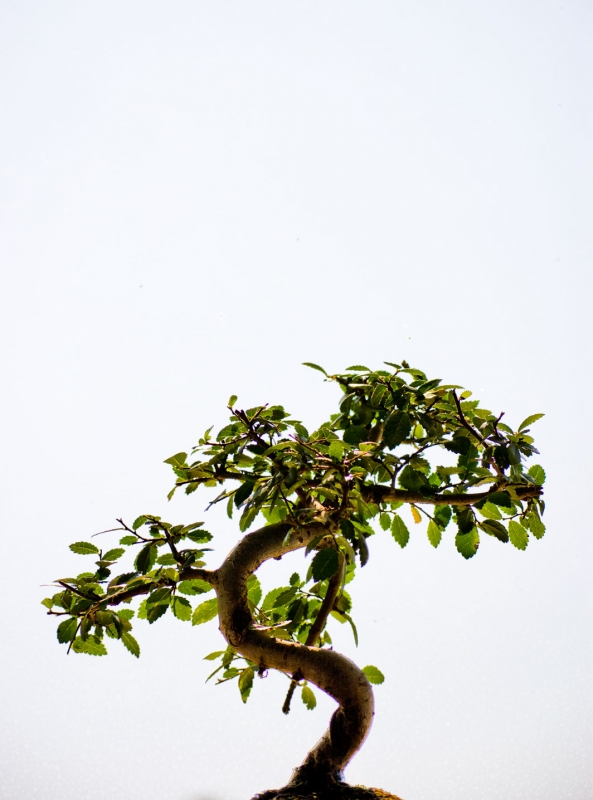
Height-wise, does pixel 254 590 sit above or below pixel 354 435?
below

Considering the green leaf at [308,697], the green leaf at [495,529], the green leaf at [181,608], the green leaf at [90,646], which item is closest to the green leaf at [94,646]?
the green leaf at [90,646]

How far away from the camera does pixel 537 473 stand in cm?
106

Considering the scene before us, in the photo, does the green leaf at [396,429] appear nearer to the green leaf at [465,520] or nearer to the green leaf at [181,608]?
the green leaf at [465,520]

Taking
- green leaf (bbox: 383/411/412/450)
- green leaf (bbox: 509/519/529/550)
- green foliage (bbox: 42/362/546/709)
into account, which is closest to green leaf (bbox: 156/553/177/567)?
green foliage (bbox: 42/362/546/709)

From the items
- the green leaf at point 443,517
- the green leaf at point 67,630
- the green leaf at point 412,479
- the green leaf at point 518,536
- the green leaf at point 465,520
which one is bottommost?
the green leaf at point 67,630

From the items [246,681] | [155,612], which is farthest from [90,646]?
[246,681]

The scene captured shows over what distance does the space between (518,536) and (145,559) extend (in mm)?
542

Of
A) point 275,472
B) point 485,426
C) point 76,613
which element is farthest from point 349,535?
point 76,613

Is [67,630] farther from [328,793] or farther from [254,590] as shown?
[328,793]

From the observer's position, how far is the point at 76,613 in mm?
1049

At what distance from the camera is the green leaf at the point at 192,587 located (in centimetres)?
113

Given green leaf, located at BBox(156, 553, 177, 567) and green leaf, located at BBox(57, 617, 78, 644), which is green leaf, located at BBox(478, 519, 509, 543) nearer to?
green leaf, located at BBox(156, 553, 177, 567)

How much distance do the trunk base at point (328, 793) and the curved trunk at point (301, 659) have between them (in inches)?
0.8

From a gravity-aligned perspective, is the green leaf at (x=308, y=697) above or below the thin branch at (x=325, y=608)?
below
